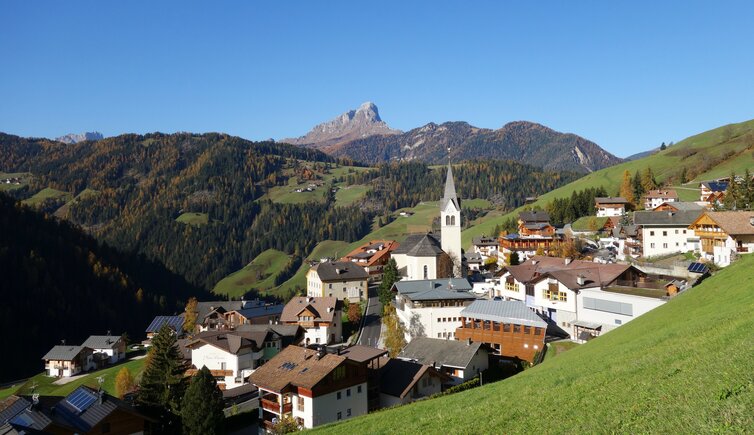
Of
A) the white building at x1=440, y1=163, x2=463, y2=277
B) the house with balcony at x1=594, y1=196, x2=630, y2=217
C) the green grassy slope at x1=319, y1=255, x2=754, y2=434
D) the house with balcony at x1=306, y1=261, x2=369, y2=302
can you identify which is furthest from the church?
the green grassy slope at x1=319, y1=255, x2=754, y2=434

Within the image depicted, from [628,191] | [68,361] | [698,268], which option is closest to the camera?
[698,268]

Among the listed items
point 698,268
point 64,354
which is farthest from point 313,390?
point 64,354

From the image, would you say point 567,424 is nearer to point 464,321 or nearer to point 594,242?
point 464,321

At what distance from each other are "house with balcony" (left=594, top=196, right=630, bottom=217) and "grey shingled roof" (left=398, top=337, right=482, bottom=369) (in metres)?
82.8

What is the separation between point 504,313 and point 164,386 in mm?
34276

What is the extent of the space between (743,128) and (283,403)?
708ft

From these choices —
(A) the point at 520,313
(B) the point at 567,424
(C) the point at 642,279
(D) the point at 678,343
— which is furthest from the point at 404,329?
(B) the point at 567,424

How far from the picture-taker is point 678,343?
21.0m

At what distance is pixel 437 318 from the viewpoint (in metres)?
61.4

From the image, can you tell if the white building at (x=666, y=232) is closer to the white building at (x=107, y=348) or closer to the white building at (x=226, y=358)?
the white building at (x=226, y=358)

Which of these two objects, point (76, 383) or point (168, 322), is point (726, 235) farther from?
point (76, 383)

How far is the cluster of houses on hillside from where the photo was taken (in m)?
42.3

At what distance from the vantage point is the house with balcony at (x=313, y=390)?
1540 inches

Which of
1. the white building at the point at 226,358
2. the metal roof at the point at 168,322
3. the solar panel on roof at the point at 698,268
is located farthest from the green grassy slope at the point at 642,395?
the metal roof at the point at 168,322
